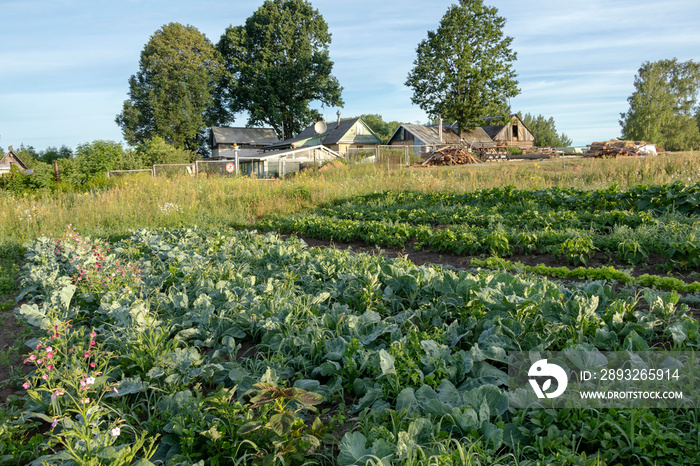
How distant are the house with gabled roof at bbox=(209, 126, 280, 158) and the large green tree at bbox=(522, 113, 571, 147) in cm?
4709

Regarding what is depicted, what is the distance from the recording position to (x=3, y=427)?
7.41 ft

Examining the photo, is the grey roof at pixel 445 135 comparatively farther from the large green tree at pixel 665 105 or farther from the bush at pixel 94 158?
the bush at pixel 94 158

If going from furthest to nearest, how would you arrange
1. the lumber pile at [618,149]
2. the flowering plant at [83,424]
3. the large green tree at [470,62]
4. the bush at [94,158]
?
the large green tree at [470,62]
the bush at [94,158]
the lumber pile at [618,149]
the flowering plant at [83,424]

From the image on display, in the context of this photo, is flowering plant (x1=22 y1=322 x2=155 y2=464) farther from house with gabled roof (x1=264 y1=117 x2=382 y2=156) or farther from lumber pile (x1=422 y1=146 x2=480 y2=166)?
house with gabled roof (x1=264 y1=117 x2=382 y2=156)

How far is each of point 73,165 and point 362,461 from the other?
29953 mm

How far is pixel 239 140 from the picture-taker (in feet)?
157

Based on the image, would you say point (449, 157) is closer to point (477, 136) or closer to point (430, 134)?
point (430, 134)

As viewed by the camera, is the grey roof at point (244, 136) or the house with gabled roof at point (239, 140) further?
the grey roof at point (244, 136)

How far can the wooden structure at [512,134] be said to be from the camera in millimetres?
52406

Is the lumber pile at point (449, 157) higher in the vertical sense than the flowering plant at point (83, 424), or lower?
higher

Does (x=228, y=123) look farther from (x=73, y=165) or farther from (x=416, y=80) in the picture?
(x=73, y=165)

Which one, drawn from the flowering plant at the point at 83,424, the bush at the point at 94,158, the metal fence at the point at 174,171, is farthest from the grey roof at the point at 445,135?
the flowering plant at the point at 83,424

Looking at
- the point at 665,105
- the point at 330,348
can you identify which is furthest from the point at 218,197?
the point at 665,105

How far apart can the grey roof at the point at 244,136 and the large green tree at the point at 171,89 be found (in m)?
2.20
